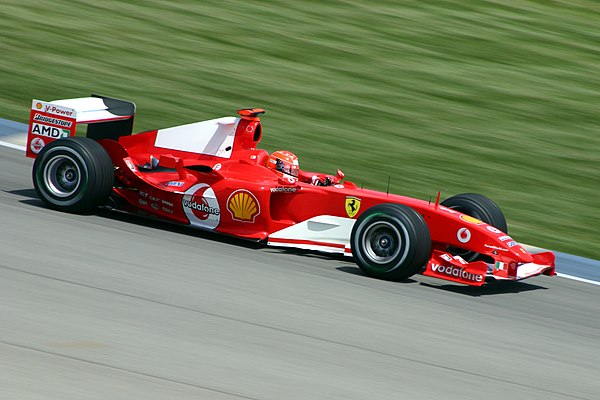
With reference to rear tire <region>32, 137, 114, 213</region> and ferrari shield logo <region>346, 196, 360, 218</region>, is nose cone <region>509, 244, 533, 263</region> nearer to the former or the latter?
ferrari shield logo <region>346, 196, 360, 218</region>

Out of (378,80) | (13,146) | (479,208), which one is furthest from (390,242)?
(378,80)

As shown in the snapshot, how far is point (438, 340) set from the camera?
664 centimetres

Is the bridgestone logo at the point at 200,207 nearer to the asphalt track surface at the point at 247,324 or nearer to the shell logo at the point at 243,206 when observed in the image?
the shell logo at the point at 243,206

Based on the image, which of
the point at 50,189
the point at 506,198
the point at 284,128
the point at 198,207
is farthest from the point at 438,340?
the point at 284,128

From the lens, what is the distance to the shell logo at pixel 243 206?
8242mm

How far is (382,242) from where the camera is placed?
777 centimetres

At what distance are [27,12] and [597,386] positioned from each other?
12672 millimetres

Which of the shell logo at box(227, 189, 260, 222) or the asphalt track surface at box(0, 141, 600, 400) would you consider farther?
the shell logo at box(227, 189, 260, 222)

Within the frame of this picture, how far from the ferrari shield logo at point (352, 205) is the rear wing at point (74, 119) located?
8.01 ft

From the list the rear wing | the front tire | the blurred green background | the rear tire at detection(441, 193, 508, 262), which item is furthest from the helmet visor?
the blurred green background

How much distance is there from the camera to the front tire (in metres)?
7.54

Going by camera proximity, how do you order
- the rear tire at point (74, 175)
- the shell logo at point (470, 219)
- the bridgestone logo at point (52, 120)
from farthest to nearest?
the bridgestone logo at point (52, 120)
the rear tire at point (74, 175)
the shell logo at point (470, 219)

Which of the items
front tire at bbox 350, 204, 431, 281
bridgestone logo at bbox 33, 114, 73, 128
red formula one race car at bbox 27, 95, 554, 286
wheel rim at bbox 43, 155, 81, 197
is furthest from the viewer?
bridgestone logo at bbox 33, 114, 73, 128

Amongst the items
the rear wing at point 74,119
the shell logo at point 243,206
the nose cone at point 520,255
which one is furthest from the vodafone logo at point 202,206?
the nose cone at point 520,255
